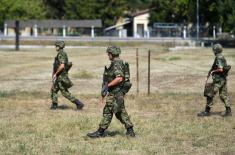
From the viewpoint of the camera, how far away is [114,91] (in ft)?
36.3

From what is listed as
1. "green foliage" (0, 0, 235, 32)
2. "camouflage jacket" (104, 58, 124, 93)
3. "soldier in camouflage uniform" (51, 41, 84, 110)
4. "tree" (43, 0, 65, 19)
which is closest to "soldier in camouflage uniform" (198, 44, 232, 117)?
"soldier in camouflage uniform" (51, 41, 84, 110)

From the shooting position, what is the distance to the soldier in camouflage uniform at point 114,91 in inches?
429

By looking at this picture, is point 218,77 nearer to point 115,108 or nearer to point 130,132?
point 130,132

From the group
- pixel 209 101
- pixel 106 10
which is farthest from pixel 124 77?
pixel 106 10

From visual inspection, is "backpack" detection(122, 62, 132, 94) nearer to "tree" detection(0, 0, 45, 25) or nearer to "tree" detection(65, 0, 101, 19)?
"tree" detection(0, 0, 45, 25)

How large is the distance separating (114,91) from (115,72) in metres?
0.40

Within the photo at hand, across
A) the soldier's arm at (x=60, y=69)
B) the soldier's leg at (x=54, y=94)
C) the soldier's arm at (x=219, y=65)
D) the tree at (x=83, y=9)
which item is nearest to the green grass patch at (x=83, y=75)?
the soldier's leg at (x=54, y=94)

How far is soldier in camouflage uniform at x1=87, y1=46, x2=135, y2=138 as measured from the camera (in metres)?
10.9

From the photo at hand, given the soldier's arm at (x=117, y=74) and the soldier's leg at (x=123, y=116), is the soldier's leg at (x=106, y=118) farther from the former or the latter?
the soldier's arm at (x=117, y=74)

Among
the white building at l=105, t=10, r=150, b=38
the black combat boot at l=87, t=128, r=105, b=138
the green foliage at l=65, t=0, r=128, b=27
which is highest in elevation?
the green foliage at l=65, t=0, r=128, b=27

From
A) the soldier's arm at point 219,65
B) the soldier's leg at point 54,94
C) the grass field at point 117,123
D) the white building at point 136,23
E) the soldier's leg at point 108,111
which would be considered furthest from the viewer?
the white building at point 136,23

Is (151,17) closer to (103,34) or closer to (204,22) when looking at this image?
(103,34)

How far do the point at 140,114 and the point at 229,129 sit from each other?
313 cm

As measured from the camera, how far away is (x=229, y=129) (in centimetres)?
1248
